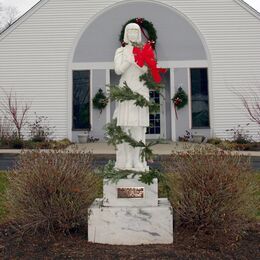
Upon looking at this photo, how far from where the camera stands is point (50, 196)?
438 centimetres

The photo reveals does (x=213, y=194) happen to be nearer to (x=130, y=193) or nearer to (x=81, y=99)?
(x=130, y=193)

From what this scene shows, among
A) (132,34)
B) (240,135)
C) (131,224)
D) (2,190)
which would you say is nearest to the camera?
(131,224)

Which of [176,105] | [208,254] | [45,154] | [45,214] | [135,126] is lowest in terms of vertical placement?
[208,254]

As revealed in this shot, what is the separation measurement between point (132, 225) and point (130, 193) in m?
0.37

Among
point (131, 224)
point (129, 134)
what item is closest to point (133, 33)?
point (129, 134)

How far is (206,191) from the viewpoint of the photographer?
4.32 meters

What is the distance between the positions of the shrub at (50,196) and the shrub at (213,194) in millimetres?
1249

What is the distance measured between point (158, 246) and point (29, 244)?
1.49 metres

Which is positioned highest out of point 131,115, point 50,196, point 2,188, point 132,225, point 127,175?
point 131,115

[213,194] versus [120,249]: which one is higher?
[213,194]

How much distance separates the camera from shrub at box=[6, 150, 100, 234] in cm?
440

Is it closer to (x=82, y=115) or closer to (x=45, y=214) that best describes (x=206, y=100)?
(x=82, y=115)

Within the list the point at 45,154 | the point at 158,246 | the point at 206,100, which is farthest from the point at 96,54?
the point at 158,246

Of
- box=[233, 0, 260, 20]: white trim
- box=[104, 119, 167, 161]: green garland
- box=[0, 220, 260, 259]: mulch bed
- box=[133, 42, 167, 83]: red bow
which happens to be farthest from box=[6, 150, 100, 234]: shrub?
box=[233, 0, 260, 20]: white trim
